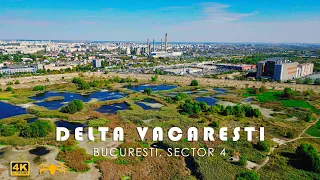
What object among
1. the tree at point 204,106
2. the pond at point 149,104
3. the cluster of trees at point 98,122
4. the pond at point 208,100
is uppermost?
the tree at point 204,106

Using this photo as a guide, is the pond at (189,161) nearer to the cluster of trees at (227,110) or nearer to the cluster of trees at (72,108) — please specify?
the cluster of trees at (227,110)

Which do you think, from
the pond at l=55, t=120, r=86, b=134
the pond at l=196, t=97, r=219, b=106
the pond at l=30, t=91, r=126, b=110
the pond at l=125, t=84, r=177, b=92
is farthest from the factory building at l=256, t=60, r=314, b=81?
the pond at l=55, t=120, r=86, b=134

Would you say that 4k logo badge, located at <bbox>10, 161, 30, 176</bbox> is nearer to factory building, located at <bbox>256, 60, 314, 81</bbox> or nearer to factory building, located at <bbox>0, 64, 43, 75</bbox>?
factory building, located at <bbox>256, 60, 314, 81</bbox>

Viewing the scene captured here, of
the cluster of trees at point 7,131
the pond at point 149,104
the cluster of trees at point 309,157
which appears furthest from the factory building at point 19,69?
the cluster of trees at point 309,157

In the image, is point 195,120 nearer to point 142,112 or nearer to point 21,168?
point 142,112

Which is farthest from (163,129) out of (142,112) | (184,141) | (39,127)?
(39,127)

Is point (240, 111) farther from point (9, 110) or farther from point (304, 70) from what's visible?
point (304, 70)

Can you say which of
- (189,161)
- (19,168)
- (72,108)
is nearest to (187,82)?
(72,108)
